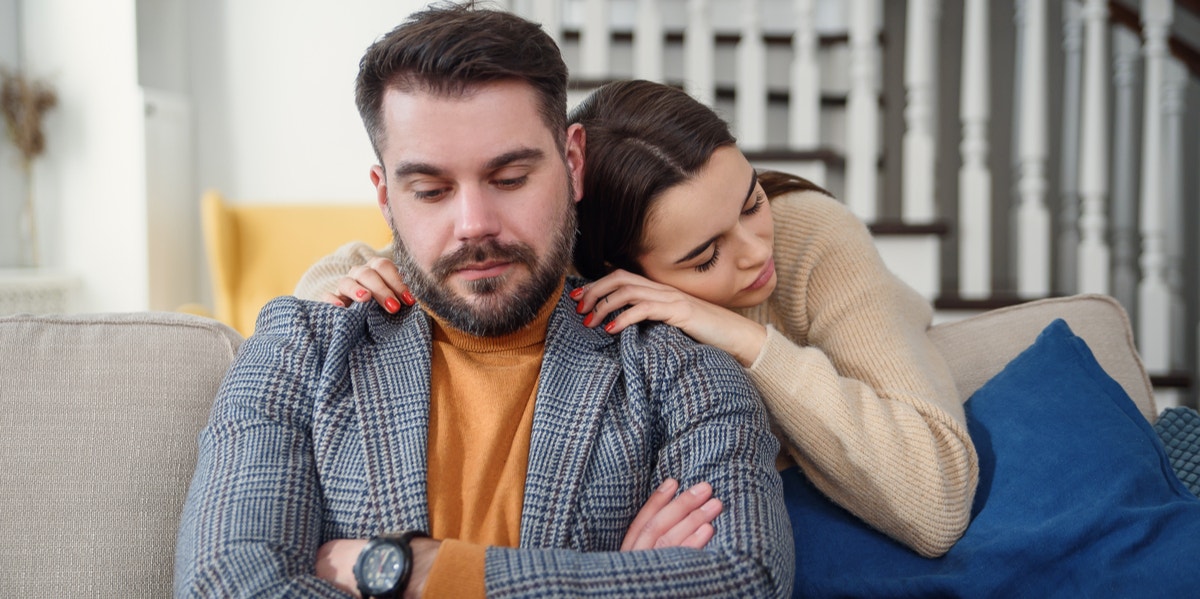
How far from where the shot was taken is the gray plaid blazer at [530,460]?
106 centimetres

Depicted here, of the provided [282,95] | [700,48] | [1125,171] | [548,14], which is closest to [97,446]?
[548,14]

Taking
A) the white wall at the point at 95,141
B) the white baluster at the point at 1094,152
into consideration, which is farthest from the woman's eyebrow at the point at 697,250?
the white wall at the point at 95,141

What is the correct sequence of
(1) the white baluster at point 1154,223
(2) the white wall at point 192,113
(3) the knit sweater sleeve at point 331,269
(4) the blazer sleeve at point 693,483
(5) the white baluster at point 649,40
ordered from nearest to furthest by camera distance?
(4) the blazer sleeve at point 693,483 → (3) the knit sweater sleeve at point 331,269 → (1) the white baluster at point 1154,223 → (5) the white baluster at point 649,40 → (2) the white wall at point 192,113

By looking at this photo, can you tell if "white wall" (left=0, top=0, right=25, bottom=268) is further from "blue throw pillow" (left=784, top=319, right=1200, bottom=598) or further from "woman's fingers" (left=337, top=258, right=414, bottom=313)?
"blue throw pillow" (left=784, top=319, right=1200, bottom=598)

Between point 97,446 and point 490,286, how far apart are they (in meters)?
0.56

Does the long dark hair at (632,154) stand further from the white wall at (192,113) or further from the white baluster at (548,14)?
the white wall at (192,113)

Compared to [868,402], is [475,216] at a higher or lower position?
higher

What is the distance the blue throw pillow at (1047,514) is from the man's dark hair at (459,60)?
69cm

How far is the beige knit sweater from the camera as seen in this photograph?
131 centimetres

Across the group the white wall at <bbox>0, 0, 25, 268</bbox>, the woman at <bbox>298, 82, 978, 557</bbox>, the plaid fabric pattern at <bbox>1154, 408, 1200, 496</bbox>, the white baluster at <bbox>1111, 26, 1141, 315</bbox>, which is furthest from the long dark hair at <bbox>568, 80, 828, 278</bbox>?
the white wall at <bbox>0, 0, 25, 268</bbox>

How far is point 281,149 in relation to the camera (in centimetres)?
400

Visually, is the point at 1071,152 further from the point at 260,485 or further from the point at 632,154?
the point at 260,485

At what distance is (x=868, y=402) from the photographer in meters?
1.35

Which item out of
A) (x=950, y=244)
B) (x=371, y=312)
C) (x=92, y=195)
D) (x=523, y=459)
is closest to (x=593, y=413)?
(x=523, y=459)
